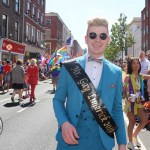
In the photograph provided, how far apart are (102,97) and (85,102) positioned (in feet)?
0.46

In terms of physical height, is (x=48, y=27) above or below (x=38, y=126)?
above

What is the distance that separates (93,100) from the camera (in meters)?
2.55

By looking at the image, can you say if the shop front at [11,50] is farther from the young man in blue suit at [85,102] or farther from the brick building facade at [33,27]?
the young man in blue suit at [85,102]

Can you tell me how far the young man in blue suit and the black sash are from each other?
2cm

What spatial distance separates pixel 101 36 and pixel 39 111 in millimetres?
8856

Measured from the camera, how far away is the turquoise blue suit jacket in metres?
2.53

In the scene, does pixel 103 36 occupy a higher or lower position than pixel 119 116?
higher

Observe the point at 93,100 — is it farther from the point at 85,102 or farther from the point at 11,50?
the point at 11,50

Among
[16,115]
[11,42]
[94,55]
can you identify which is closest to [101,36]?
[94,55]

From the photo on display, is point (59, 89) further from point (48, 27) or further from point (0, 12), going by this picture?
point (48, 27)

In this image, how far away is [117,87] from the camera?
268cm

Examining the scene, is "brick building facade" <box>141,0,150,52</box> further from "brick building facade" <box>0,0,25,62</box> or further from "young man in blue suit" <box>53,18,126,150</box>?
"young man in blue suit" <box>53,18,126,150</box>

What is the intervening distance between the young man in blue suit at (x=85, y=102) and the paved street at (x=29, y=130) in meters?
3.80

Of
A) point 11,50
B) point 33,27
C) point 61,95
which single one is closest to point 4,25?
point 11,50
